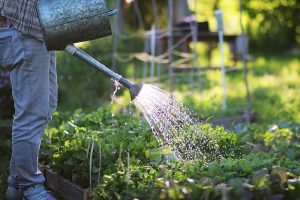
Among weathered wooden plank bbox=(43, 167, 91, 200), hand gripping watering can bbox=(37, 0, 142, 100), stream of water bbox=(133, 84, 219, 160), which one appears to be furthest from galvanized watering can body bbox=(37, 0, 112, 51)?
weathered wooden plank bbox=(43, 167, 91, 200)

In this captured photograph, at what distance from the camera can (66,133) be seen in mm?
3771

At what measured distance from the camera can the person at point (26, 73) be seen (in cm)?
301

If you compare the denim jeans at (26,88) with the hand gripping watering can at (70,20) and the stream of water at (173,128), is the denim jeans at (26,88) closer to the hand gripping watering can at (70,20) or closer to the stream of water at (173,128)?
the hand gripping watering can at (70,20)

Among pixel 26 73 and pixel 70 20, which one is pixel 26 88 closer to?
pixel 26 73

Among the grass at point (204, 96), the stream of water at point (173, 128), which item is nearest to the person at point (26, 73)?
the stream of water at point (173, 128)

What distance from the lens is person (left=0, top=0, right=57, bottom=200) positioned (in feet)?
9.87

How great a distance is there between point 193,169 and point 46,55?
3.30 ft

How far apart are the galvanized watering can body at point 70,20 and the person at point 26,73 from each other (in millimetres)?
107

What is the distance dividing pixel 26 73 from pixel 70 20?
1.21 feet

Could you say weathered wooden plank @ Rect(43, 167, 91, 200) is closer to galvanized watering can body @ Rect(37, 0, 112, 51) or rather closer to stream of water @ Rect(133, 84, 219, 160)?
stream of water @ Rect(133, 84, 219, 160)

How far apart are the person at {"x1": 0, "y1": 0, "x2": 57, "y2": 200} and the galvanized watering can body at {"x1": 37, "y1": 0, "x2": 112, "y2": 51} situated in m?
0.11

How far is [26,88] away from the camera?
3.01m

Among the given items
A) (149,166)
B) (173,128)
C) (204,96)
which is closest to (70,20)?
(149,166)

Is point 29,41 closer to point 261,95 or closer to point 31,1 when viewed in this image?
point 31,1
